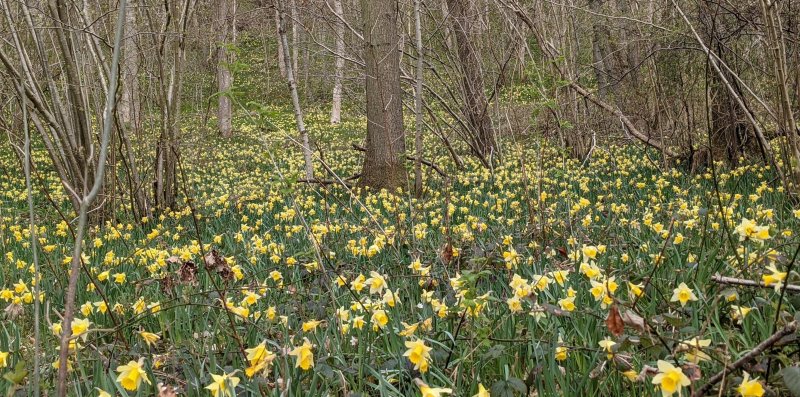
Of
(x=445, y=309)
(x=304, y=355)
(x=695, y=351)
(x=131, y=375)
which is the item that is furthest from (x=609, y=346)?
(x=131, y=375)

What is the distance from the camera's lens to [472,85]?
8.87 metres

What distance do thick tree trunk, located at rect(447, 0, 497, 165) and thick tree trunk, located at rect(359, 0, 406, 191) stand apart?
4.57ft

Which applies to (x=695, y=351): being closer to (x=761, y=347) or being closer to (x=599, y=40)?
(x=761, y=347)

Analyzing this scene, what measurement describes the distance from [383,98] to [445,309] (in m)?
5.32

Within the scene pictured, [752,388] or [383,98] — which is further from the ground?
[383,98]

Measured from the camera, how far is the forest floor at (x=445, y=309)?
172 centimetres

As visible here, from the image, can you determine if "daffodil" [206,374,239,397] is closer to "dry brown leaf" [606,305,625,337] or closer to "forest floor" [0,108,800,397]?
"forest floor" [0,108,800,397]

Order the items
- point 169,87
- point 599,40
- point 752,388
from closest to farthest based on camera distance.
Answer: point 752,388
point 169,87
point 599,40

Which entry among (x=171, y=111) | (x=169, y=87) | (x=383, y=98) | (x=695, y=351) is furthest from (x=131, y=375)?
(x=383, y=98)

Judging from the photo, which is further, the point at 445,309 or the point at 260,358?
the point at 445,309

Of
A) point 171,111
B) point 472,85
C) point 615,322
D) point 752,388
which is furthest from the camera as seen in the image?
point 472,85

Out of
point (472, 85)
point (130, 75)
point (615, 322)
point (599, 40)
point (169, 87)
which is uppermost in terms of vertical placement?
point (599, 40)

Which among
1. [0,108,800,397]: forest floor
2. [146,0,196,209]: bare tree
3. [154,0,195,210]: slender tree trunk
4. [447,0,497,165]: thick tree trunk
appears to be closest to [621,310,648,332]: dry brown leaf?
[0,108,800,397]: forest floor

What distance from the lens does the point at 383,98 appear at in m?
7.32
